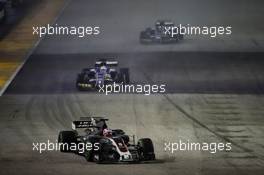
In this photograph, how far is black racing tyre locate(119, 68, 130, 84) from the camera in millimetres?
46781

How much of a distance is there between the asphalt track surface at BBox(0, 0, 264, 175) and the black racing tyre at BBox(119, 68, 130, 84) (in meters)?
0.79

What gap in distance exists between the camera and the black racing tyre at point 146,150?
34.4 metres

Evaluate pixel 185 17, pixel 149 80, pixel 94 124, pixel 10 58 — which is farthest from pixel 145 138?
pixel 185 17

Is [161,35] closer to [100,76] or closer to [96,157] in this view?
[100,76]

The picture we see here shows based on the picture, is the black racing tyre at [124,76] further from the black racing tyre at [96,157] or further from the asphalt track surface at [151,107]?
the black racing tyre at [96,157]

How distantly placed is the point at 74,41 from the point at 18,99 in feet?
44.2

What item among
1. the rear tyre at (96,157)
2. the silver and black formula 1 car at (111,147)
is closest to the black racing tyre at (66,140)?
the silver and black formula 1 car at (111,147)

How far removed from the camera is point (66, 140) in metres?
36.0

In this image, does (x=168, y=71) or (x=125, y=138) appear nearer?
(x=125, y=138)

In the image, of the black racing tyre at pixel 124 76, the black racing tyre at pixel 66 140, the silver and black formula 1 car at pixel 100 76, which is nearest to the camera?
the black racing tyre at pixel 66 140

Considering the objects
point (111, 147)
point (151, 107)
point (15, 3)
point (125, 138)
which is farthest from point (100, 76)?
point (15, 3)

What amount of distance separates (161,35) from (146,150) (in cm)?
2246

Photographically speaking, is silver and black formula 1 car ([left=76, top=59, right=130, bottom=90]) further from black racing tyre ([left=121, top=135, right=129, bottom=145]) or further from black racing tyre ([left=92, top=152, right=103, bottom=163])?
black racing tyre ([left=92, top=152, right=103, bottom=163])

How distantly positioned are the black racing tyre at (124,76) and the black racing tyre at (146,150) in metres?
12.3
